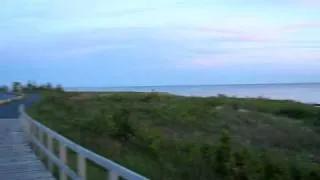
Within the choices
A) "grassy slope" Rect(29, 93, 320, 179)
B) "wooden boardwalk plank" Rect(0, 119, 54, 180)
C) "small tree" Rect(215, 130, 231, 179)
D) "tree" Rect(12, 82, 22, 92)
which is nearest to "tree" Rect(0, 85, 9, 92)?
"tree" Rect(12, 82, 22, 92)

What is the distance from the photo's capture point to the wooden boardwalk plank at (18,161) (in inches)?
386

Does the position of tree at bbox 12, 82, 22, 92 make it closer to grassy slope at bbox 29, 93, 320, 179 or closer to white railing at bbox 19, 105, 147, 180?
grassy slope at bbox 29, 93, 320, 179

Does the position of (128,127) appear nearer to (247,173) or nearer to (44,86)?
(247,173)

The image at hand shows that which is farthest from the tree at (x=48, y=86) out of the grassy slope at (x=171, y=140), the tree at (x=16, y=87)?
the grassy slope at (x=171, y=140)

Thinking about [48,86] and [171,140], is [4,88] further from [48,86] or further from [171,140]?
[171,140]

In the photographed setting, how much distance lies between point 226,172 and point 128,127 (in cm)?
939

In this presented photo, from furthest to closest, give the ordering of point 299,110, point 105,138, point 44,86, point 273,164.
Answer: point 44,86 → point 299,110 → point 105,138 → point 273,164

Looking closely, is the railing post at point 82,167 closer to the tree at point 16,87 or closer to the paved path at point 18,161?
the paved path at point 18,161

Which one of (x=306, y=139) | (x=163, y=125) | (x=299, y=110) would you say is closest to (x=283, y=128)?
(x=306, y=139)

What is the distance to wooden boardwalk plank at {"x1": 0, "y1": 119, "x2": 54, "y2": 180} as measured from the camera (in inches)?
386

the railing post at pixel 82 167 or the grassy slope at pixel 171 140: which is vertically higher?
the railing post at pixel 82 167

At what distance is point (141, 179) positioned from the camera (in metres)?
4.19

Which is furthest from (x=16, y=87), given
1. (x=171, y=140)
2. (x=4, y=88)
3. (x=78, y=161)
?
(x=78, y=161)

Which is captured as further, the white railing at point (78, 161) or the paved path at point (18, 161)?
the paved path at point (18, 161)
